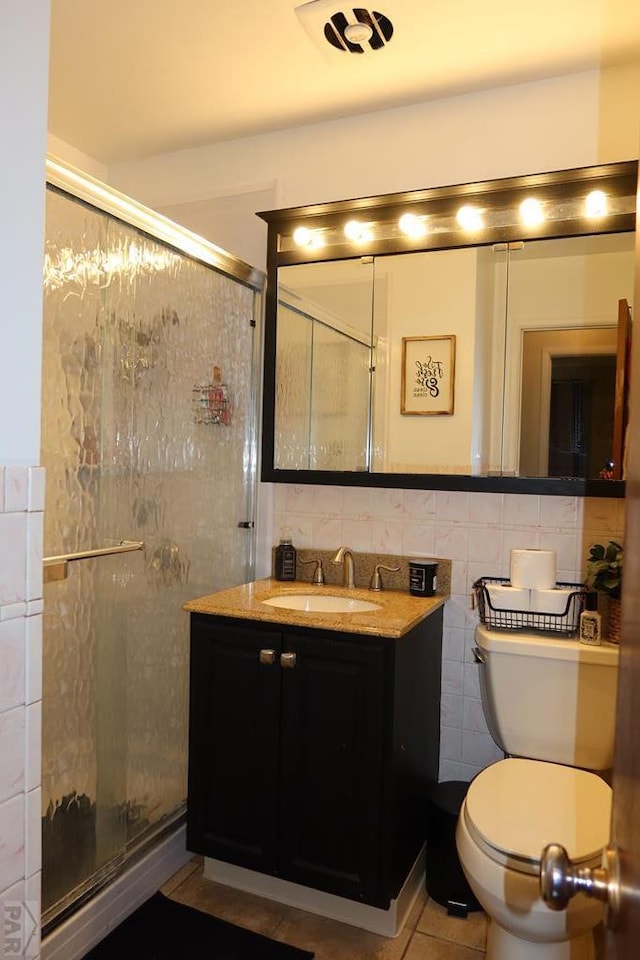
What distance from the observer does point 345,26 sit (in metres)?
1.80

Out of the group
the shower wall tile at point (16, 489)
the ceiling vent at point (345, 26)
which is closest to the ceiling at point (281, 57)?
the ceiling vent at point (345, 26)

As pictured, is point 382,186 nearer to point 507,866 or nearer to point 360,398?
point 360,398

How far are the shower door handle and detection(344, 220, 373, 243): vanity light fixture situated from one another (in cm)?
128

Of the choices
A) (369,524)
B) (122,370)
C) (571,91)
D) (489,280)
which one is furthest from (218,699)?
(571,91)

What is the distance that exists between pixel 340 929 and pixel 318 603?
0.92 m

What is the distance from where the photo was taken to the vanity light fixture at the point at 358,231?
224cm

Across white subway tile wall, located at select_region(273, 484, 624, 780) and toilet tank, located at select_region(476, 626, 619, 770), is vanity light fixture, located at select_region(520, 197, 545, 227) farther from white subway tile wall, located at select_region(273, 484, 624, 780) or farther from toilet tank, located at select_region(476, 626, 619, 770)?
toilet tank, located at select_region(476, 626, 619, 770)

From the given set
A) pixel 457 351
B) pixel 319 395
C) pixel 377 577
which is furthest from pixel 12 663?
pixel 457 351

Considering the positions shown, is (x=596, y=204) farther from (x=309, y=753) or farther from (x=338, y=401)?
(x=309, y=753)

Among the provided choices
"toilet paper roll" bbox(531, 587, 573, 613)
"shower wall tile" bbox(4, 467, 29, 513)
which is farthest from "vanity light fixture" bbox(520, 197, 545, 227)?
"shower wall tile" bbox(4, 467, 29, 513)

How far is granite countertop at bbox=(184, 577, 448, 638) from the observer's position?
1763 mm

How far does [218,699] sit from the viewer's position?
1922 mm

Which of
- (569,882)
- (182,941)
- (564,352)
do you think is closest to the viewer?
(569,882)

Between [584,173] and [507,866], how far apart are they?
1.85 metres
